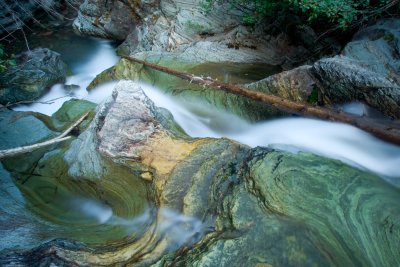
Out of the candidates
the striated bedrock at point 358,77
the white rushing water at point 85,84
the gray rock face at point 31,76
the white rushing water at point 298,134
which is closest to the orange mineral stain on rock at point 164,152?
the white rushing water at point 298,134

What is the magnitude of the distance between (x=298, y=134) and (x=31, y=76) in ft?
23.3

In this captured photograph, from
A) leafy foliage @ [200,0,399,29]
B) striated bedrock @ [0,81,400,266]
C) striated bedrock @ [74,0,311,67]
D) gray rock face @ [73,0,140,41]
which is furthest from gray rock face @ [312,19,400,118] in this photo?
gray rock face @ [73,0,140,41]

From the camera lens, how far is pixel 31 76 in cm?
888

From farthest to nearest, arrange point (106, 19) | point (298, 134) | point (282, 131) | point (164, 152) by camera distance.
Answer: point (106, 19), point (282, 131), point (298, 134), point (164, 152)

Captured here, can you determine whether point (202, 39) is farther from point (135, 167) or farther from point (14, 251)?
point (14, 251)

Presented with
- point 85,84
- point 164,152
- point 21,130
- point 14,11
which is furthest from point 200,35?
point 14,11

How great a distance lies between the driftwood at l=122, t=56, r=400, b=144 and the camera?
4.41m

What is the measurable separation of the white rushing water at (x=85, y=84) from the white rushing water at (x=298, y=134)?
1943mm

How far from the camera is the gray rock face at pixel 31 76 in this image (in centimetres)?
844

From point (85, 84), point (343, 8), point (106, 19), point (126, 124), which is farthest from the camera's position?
point (106, 19)

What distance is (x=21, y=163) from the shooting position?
5.48 m

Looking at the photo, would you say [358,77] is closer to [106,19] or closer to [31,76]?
[31,76]

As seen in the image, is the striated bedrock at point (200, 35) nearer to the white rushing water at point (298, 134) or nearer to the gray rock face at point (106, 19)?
the gray rock face at point (106, 19)

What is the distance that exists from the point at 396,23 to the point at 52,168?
241 inches
